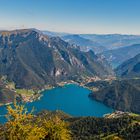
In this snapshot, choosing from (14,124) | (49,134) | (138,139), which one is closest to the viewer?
(14,124)

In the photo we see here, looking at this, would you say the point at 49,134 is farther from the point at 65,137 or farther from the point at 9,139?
the point at 9,139

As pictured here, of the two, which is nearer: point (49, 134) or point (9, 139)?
point (9, 139)

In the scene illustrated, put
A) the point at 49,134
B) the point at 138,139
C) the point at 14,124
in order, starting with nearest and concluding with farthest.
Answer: the point at 14,124
the point at 49,134
the point at 138,139

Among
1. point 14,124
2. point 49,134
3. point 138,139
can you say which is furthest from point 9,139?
point 138,139

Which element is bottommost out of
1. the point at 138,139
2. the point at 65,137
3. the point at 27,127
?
the point at 138,139

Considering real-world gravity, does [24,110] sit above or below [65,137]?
above

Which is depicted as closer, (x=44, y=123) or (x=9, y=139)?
(x=9, y=139)

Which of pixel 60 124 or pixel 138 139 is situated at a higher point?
pixel 60 124

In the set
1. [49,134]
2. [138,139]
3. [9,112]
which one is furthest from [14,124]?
[138,139]

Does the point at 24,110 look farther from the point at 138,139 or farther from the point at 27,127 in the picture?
the point at 138,139
